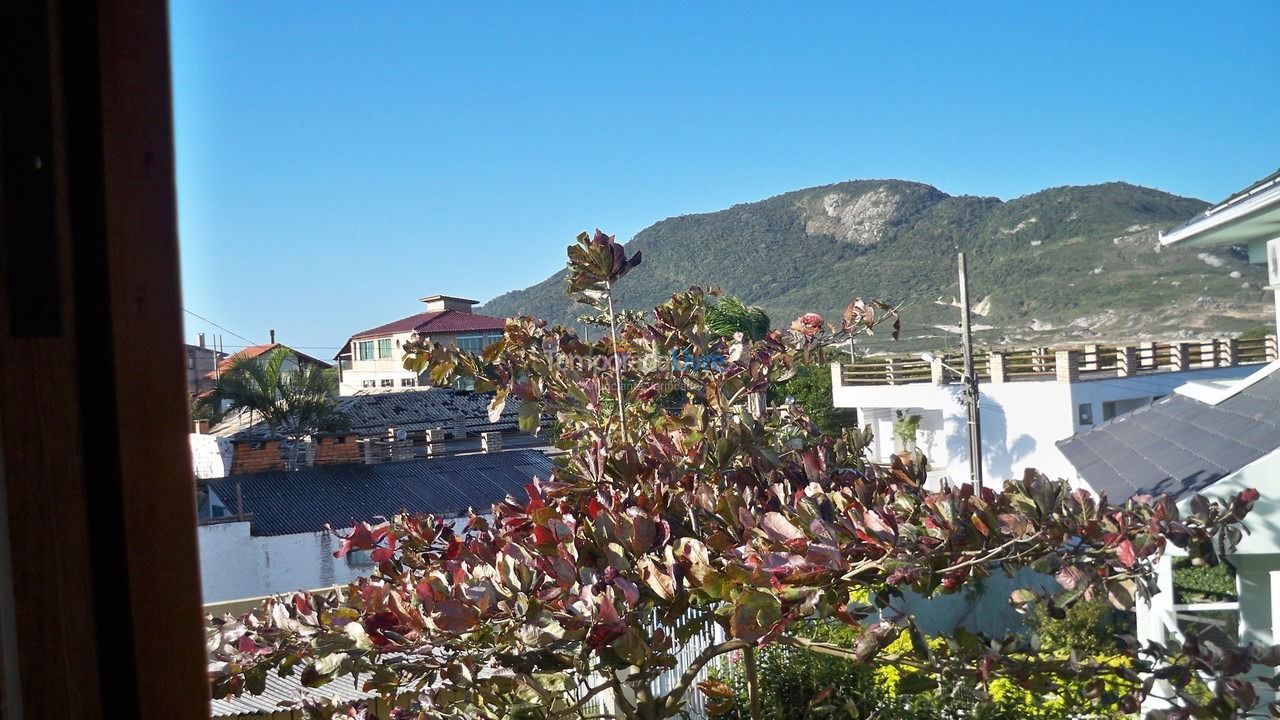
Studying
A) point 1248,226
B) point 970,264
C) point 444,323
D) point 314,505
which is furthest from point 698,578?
point 970,264

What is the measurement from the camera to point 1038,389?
61.6 ft

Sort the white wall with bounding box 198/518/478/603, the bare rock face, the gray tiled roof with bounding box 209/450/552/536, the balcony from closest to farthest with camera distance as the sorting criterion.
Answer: the white wall with bounding box 198/518/478/603
the gray tiled roof with bounding box 209/450/552/536
the balcony
the bare rock face

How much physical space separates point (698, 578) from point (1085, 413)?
1863 centimetres

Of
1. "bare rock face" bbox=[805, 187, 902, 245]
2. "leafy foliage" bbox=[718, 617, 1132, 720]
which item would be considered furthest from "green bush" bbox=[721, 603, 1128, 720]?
"bare rock face" bbox=[805, 187, 902, 245]

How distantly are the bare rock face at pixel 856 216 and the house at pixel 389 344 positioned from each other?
75.2 feet

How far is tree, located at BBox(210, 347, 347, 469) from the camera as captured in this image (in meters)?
22.7

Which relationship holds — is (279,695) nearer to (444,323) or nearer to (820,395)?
(820,395)

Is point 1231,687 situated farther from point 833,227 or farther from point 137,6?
point 833,227

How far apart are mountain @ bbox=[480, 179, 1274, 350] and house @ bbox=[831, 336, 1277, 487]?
1067 cm

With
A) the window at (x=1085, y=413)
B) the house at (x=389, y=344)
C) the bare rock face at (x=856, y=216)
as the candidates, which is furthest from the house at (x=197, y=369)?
the bare rock face at (x=856, y=216)

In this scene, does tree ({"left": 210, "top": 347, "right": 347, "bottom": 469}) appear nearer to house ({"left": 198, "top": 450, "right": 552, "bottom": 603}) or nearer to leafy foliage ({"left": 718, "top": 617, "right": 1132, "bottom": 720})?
house ({"left": 198, "top": 450, "right": 552, "bottom": 603})

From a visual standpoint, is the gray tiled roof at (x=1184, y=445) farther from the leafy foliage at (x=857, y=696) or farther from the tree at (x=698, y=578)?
the tree at (x=698, y=578)

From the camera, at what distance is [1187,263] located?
41.2 metres

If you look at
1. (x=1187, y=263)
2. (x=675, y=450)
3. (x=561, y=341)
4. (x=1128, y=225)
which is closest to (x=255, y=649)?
(x=675, y=450)
